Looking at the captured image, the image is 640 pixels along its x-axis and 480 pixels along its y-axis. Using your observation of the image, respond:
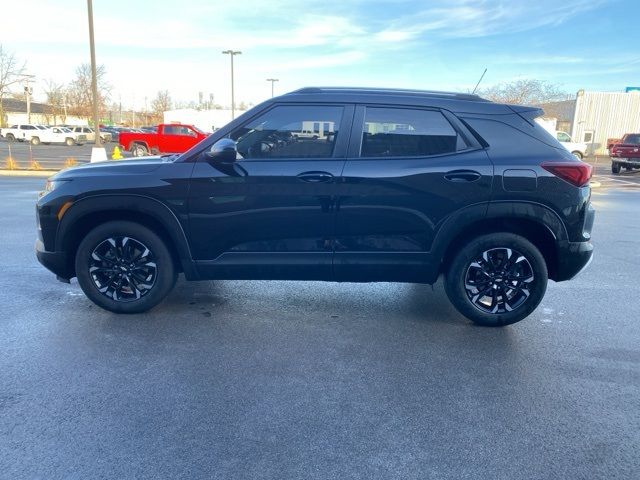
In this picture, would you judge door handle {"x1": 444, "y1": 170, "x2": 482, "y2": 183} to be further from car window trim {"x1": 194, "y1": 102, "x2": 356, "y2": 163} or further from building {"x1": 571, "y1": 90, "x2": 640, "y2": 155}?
building {"x1": 571, "y1": 90, "x2": 640, "y2": 155}

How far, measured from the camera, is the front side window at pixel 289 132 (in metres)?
3.96

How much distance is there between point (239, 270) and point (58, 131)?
158 feet

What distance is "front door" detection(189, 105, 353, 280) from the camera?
12.7ft

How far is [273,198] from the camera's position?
3.89m

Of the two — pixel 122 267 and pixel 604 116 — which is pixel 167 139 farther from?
pixel 604 116

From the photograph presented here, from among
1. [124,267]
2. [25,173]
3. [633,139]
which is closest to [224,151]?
[124,267]

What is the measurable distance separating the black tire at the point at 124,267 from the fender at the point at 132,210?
0.52 ft

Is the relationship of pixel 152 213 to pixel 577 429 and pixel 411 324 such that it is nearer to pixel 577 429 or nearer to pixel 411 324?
pixel 411 324

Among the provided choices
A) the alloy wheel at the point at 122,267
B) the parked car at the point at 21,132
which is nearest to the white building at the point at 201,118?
the parked car at the point at 21,132

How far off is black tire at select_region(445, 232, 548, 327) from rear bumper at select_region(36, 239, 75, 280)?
3.42 meters

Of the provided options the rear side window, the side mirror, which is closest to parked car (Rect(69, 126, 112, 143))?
the side mirror

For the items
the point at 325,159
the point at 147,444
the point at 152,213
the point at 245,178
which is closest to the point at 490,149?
the point at 325,159

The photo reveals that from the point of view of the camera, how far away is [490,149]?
12.8ft

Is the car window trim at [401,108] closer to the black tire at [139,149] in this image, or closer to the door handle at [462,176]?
the door handle at [462,176]
